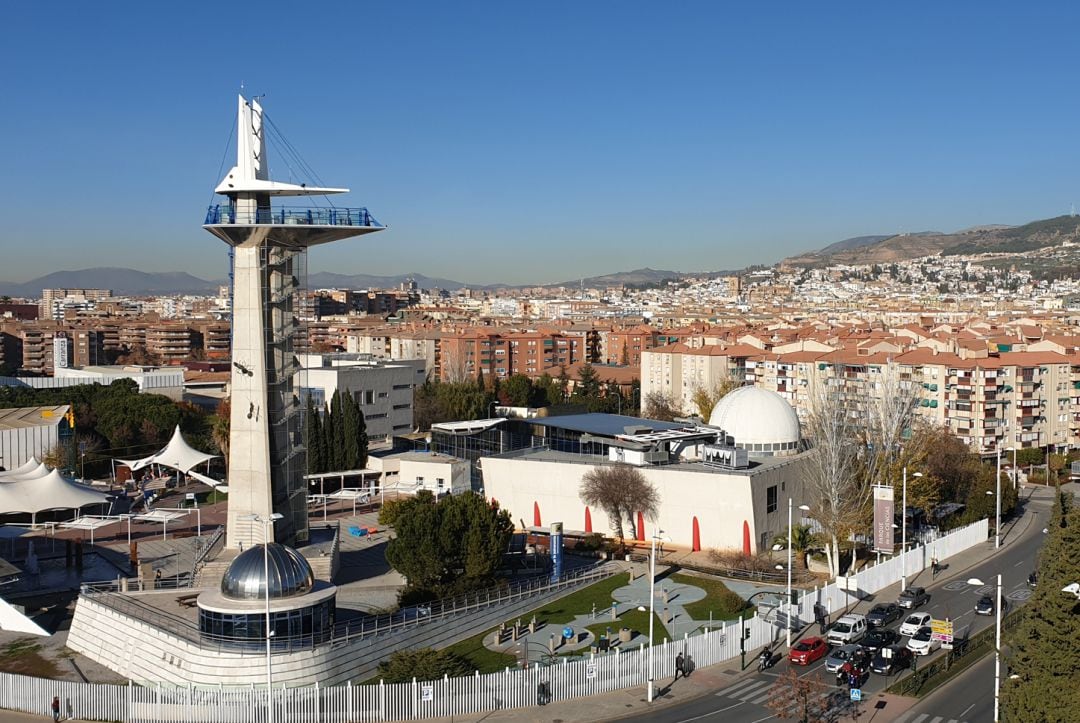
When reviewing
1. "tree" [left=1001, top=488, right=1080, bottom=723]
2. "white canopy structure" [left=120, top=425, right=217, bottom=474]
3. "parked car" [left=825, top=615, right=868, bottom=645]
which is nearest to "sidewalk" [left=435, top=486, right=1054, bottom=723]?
"parked car" [left=825, top=615, right=868, bottom=645]

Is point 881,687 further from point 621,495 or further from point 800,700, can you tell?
point 621,495

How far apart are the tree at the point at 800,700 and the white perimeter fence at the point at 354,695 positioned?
3.70 m

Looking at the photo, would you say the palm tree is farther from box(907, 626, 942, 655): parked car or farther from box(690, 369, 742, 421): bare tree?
box(690, 369, 742, 421): bare tree

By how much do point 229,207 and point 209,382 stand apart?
229ft

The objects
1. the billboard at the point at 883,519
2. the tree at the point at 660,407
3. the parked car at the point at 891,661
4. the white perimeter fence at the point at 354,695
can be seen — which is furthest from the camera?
the tree at the point at 660,407

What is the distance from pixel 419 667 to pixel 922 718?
43.2 ft

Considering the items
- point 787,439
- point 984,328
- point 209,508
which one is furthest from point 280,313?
point 984,328

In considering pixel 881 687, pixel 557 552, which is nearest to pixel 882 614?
pixel 881 687

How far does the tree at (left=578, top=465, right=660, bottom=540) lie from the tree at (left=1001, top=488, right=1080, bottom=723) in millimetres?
23653

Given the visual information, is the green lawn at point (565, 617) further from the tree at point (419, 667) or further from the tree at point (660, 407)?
the tree at point (660, 407)

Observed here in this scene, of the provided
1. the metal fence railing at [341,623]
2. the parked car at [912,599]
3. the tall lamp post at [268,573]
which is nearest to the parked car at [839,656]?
the parked car at [912,599]

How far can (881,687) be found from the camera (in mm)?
29594

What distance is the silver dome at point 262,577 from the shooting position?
29094 millimetres

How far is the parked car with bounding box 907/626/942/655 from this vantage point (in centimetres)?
3256
